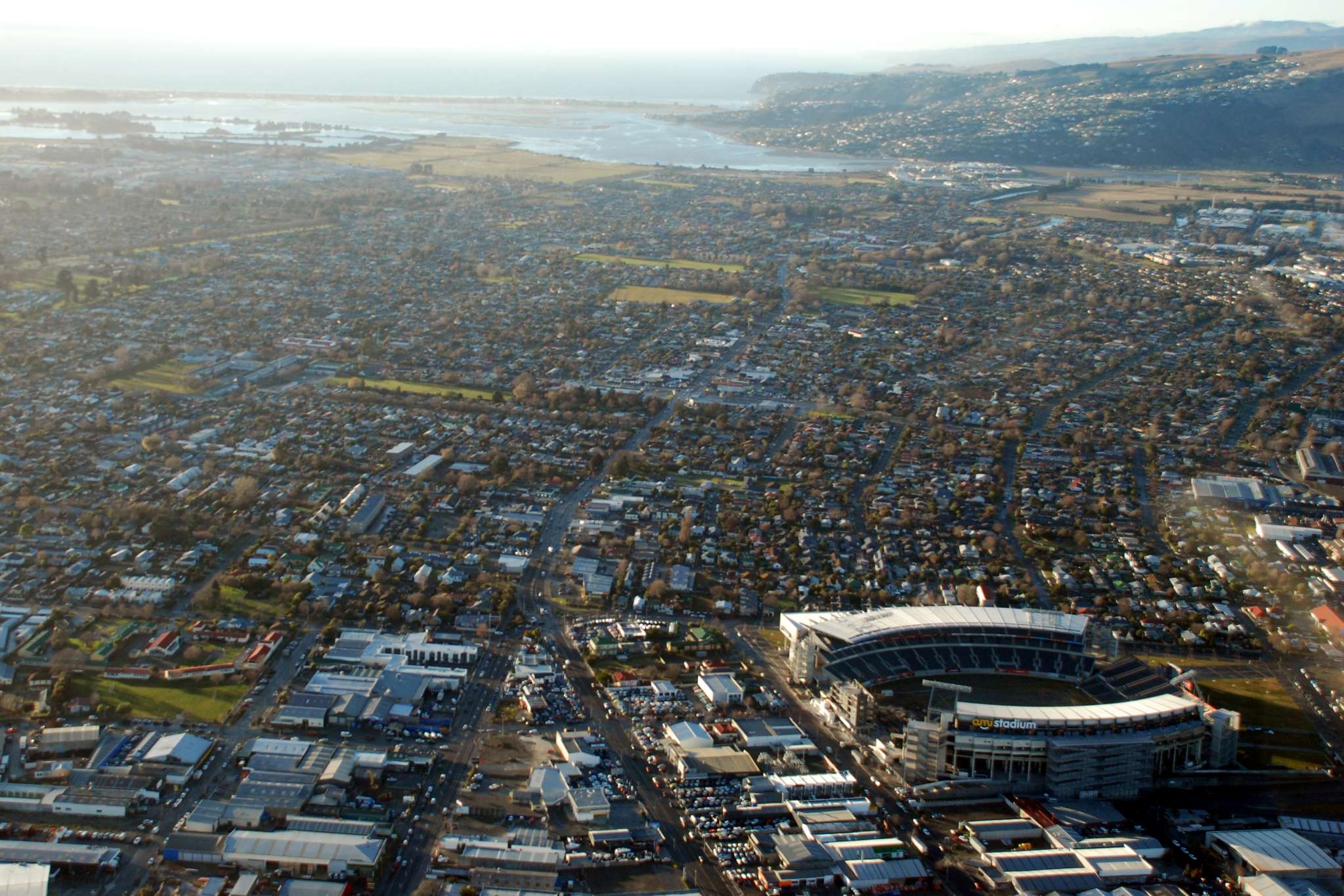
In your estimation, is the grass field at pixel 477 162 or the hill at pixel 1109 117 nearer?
the grass field at pixel 477 162

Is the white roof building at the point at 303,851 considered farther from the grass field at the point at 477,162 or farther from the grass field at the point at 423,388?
the grass field at the point at 477,162

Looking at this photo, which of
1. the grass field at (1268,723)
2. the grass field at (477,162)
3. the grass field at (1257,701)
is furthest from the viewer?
the grass field at (477,162)

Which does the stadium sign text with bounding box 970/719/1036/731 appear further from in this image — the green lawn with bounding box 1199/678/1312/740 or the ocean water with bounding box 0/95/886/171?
the ocean water with bounding box 0/95/886/171

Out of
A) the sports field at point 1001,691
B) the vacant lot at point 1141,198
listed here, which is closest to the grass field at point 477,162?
the vacant lot at point 1141,198

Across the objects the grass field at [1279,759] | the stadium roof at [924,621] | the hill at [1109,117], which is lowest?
the grass field at [1279,759]

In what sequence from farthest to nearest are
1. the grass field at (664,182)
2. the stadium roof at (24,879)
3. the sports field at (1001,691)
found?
1. the grass field at (664,182)
2. the sports field at (1001,691)
3. the stadium roof at (24,879)

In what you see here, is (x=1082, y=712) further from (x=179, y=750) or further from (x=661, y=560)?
(x=179, y=750)

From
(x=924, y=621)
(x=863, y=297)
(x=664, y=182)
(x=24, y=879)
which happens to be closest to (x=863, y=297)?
(x=863, y=297)

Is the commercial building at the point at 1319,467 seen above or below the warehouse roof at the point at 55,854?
below

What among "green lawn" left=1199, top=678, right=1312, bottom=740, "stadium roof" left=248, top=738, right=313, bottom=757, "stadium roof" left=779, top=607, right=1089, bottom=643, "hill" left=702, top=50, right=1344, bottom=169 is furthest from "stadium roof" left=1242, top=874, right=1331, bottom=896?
"hill" left=702, top=50, right=1344, bottom=169
